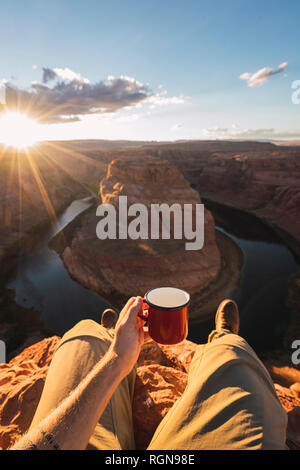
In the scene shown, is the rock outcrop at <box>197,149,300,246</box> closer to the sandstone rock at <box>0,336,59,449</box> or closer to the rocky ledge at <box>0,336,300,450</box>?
the rocky ledge at <box>0,336,300,450</box>

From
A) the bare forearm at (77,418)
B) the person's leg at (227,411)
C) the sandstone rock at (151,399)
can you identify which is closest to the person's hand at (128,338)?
the bare forearm at (77,418)

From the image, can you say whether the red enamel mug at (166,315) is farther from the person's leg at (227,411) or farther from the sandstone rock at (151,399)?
the sandstone rock at (151,399)

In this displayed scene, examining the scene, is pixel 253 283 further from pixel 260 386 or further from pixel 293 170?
→ pixel 293 170

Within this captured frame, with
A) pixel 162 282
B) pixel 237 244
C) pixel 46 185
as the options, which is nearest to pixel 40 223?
pixel 46 185

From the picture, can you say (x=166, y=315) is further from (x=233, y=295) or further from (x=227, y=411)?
(x=233, y=295)

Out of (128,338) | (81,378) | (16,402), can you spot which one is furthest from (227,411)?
(16,402)

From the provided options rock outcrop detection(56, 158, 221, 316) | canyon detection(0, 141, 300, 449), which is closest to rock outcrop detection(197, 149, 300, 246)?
canyon detection(0, 141, 300, 449)
